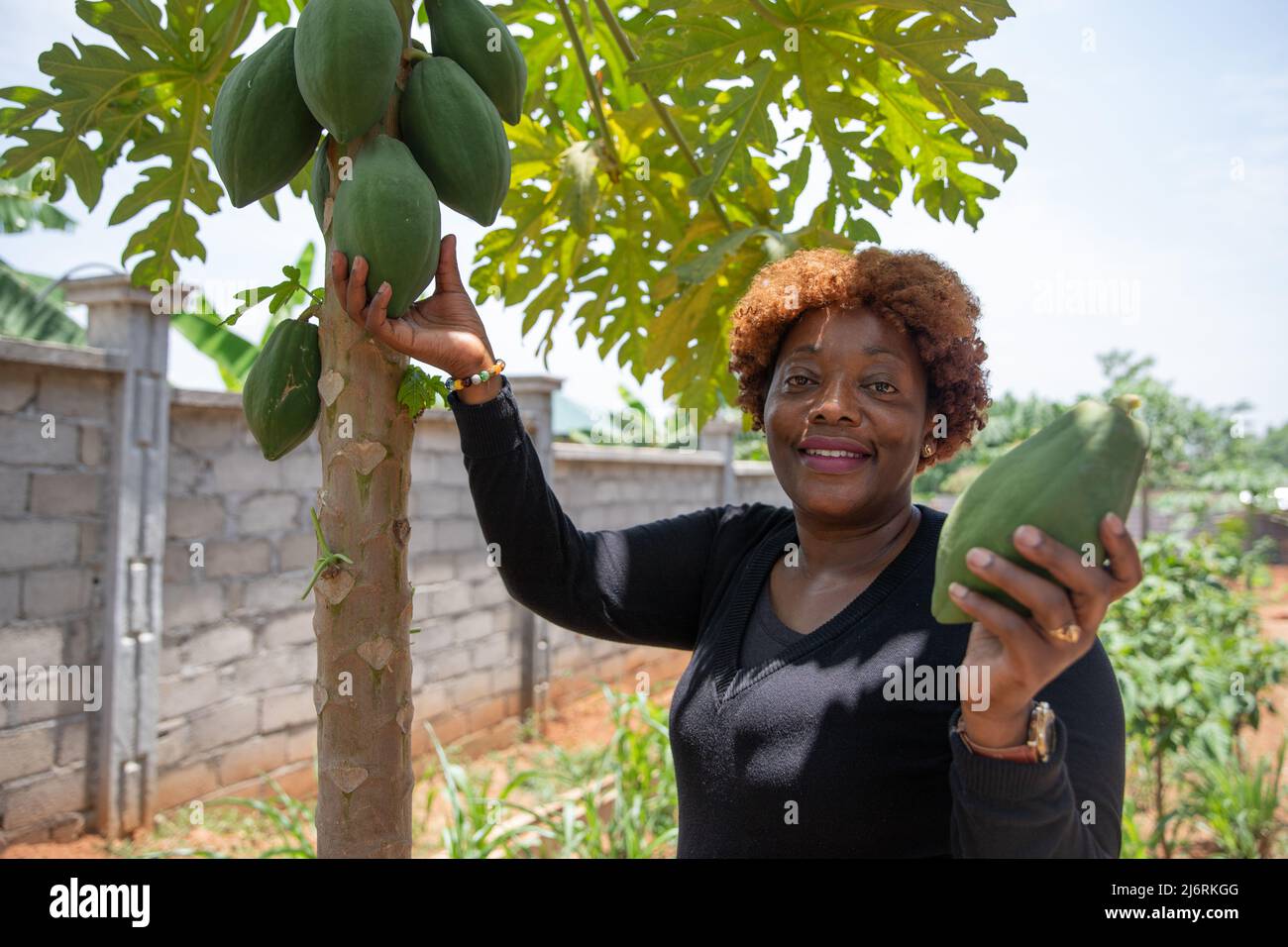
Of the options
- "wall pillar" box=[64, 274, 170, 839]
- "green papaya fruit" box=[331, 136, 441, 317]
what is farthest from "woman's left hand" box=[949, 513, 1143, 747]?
"wall pillar" box=[64, 274, 170, 839]

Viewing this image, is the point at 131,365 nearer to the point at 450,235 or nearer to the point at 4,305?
the point at 450,235

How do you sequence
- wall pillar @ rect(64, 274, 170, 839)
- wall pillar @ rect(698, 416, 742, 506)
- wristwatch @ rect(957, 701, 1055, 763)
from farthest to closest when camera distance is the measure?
wall pillar @ rect(698, 416, 742, 506), wall pillar @ rect(64, 274, 170, 839), wristwatch @ rect(957, 701, 1055, 763)

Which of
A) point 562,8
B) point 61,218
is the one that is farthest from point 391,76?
point 61,218

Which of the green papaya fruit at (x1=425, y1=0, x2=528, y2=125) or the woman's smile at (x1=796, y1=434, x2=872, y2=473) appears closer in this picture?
the green papaya fruit at (x1=425, y1=0, x2=528, y2=125)

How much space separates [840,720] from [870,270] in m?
0.72

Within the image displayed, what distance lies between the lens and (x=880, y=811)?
1.39 meters

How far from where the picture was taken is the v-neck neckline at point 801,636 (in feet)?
5.12

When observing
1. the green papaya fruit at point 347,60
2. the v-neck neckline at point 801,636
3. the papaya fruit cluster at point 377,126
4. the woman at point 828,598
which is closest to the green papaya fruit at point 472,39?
the papaya fruit cluster at point 377,126

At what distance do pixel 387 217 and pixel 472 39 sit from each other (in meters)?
0.34

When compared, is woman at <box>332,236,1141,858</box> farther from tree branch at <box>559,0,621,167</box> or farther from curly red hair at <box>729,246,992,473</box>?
tree branch at <box>559,0,621,167</box>

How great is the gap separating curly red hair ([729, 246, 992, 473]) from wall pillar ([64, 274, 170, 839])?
10.8ft

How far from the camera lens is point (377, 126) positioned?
1.20 metres

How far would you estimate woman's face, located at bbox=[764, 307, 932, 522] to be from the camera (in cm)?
158

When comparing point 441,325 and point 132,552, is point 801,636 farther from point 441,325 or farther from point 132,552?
point 132,552
